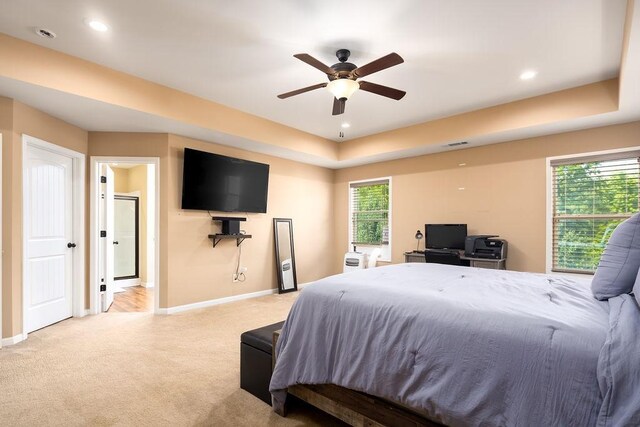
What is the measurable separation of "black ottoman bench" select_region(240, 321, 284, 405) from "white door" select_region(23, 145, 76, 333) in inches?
107

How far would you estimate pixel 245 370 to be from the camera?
7.72 ft

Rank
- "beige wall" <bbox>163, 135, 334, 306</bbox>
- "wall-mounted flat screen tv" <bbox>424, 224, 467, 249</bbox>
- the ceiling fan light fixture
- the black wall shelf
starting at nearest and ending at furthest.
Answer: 1. the ceiling fan light fixture
2. "beige wall" <bbox>163, 135, 334, 306</bbox>
3. the black wall shelf
4. "wall-mounted flat screen tv" <bbox>424, 224, 467, 249</bbox>

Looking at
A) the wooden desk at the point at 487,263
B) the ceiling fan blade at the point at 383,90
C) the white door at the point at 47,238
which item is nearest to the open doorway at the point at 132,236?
the white door at the point at 47,238

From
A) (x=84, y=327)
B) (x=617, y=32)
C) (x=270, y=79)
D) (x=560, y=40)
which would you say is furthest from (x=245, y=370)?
(x=617, y=32)

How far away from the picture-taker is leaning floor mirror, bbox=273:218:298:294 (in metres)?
5.62

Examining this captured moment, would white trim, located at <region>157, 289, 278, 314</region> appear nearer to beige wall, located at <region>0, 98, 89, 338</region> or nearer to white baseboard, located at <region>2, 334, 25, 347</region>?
white baseboard, located at <region>2, 334, 25, 347</region>

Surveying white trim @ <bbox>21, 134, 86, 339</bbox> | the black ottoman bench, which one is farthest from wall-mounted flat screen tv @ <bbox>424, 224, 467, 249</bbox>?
white trim @ <bbox>21, 134, 86, 339</bbox>

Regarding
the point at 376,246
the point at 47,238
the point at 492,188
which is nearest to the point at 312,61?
the point at 492,188

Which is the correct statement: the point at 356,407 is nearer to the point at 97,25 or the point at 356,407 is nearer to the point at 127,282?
the point at 97,25

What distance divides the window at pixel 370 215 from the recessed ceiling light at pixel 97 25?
15.1ft

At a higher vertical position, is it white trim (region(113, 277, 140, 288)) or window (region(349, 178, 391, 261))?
window (region(349, 178, 391, 261))

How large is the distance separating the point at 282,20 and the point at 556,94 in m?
3.28

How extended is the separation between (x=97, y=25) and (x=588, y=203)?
217 inches

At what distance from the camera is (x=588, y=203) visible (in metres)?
4.04
